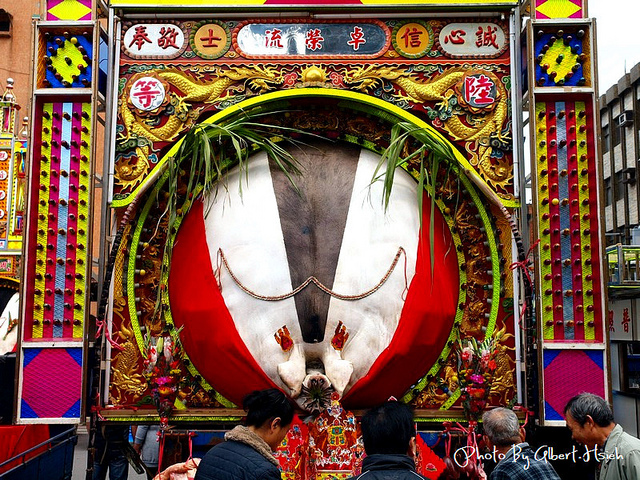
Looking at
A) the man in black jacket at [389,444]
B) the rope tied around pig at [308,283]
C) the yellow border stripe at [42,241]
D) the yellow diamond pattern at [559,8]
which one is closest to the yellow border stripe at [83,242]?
the yellow border stripe at [42,241]

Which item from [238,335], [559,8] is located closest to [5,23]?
[238,335]

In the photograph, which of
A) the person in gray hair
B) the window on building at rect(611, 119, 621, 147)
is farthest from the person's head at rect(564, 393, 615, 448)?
the window on building at rect(611, 119, 621, 147)

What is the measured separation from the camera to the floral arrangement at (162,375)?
486cm

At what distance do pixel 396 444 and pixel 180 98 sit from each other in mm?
3562

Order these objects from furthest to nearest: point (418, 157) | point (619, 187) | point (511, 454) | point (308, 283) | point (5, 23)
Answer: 1. point (619, 187)
2. point (5, 23)
3. point (418, 157)
4. point (308, 283)
5. point (511, 454)

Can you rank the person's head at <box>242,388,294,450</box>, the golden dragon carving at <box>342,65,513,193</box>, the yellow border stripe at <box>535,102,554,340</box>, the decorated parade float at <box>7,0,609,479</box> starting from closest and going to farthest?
the person's head at <box>242,388,294,450</box> < the decorated parade float at <box>7,0,609,479</box> < the yellow border stripe at <box>535,102,554,340</box> < the golden dragon carving at <box>342,65,513,193</box>

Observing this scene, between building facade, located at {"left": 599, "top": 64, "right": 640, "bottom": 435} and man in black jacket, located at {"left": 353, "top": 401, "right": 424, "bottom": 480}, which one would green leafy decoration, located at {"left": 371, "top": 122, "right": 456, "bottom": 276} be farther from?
building facade, located at {"left": 599, "top": 64, "right": 640, "bottom": 435}

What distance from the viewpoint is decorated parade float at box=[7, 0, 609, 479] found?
4898 mm

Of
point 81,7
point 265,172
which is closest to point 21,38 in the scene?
point 81,7

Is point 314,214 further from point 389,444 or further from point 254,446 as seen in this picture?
point 389,444

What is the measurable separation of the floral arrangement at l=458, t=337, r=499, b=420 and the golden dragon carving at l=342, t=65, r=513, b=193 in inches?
49.6

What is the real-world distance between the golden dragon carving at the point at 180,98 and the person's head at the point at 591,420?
10.7 feet

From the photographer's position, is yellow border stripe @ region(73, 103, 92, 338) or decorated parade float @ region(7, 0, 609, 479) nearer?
decorated parade float @ region(7, 0, 609, 479)

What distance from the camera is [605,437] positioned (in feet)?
10.2
